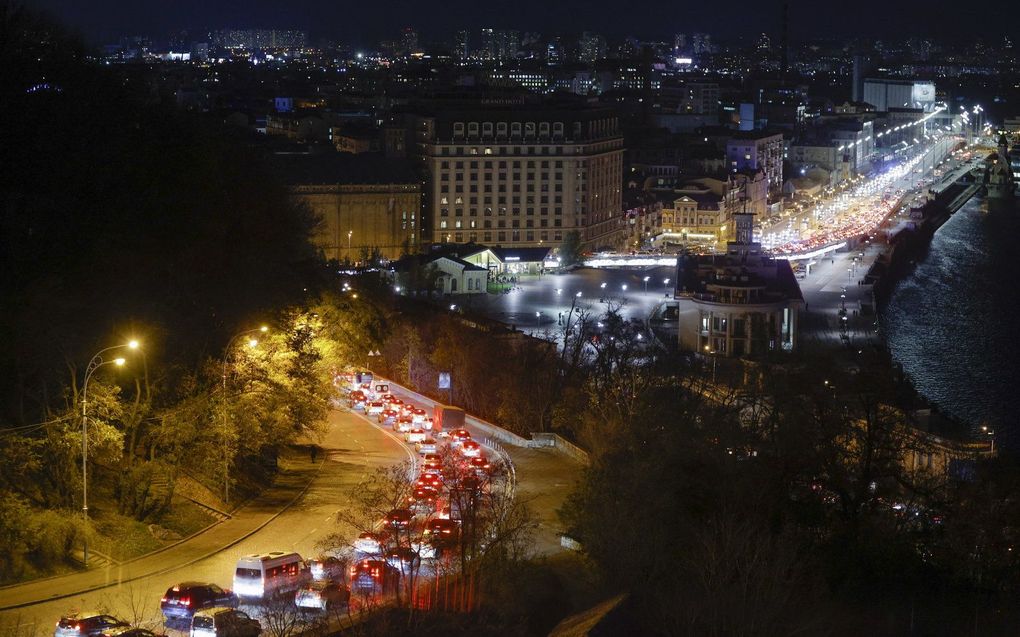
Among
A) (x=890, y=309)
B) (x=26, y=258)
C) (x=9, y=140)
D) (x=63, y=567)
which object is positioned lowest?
(x=890, y=309)

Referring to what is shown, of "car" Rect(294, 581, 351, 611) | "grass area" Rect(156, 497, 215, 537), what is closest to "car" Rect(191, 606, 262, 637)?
"car" Rect(294, 581, 351, 611)

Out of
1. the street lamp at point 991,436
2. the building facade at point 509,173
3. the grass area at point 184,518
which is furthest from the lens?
the building facade at point 509,173

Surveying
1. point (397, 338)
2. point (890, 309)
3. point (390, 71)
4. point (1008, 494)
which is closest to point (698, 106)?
point (390, 71)

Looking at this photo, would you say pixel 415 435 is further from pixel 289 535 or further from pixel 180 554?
pixel 180 554

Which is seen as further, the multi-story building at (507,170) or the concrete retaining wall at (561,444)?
the multi-story building at (507,170)

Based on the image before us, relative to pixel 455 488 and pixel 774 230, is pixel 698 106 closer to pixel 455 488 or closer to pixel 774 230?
pixel 774 230

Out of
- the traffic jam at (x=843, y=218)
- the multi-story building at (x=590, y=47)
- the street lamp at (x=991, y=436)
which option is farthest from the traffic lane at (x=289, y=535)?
the multi-story building at (x=590, y=47)

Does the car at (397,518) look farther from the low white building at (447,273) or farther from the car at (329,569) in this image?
the low white building at (447,273)
